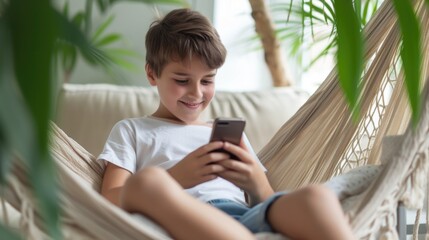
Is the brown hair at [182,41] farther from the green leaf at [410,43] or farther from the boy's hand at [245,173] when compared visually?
the green leaf at [410,43]

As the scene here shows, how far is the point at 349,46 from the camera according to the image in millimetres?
544

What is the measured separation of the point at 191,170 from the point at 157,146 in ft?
0.82

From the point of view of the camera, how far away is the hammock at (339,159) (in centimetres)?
99

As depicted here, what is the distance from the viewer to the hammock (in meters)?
0.99

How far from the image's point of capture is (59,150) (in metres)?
1.54

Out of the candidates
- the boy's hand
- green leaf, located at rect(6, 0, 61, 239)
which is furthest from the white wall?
green leaf, located at rect(6, 0, 61, 239)

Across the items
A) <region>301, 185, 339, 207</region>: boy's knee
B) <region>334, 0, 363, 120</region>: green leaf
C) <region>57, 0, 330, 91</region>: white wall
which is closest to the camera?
<region>334, 0, 363, 120</region>: green leaf

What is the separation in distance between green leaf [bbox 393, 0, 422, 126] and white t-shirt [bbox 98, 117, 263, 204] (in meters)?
0.97

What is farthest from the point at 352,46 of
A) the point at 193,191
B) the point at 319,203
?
the point at 193,191

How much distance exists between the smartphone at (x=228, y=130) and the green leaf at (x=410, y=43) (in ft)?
2.58

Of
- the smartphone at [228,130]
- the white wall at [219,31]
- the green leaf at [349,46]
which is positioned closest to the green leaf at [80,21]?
the green leaf at [349,46]

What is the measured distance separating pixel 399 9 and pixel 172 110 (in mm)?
1100

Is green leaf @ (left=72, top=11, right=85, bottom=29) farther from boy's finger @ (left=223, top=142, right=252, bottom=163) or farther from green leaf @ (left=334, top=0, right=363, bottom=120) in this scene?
boy's finger @ (left=223, top=142, right=252, bottom=163)

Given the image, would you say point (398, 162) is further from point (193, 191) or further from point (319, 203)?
point (193, 191)
